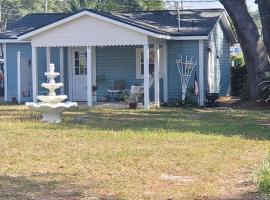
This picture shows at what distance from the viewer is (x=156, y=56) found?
22.0 metres

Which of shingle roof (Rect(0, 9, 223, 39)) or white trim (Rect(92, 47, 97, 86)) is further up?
shingle roof (Rect(0, 9, 223, 39))

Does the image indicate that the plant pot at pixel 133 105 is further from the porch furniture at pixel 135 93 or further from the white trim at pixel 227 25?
the white trim at pixel 227 25

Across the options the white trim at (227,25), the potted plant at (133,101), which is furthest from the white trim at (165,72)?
the white trim at (227,25)

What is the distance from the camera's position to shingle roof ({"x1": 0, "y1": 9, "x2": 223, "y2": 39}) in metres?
22.6

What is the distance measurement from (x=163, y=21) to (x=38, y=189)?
1771cm

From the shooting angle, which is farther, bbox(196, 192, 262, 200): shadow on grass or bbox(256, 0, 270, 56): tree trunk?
bbox(256, 0, 270, 56): tree trunk

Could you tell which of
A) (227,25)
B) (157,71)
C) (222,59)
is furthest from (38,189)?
(227,25)

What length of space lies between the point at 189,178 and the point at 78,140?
176 inches

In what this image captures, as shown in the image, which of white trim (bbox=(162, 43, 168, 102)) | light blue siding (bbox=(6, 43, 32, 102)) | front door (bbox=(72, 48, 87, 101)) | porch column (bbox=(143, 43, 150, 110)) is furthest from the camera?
light blue siding (bbox=(6, 43, 32, 102))

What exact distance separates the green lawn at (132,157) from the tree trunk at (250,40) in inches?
195

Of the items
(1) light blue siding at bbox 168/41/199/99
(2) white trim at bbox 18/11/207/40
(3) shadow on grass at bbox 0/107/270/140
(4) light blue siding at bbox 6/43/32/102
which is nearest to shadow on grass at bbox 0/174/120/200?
(3) shadow on grass at bbox 0/107/270/140

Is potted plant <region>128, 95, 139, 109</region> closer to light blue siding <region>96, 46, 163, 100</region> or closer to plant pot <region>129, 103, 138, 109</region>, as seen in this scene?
plant pot <region>129, 103, 138, 109</region>

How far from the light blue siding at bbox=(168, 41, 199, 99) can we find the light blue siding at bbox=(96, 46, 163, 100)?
1.44 meters

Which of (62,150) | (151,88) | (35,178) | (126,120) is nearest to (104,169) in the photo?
(35,178)
